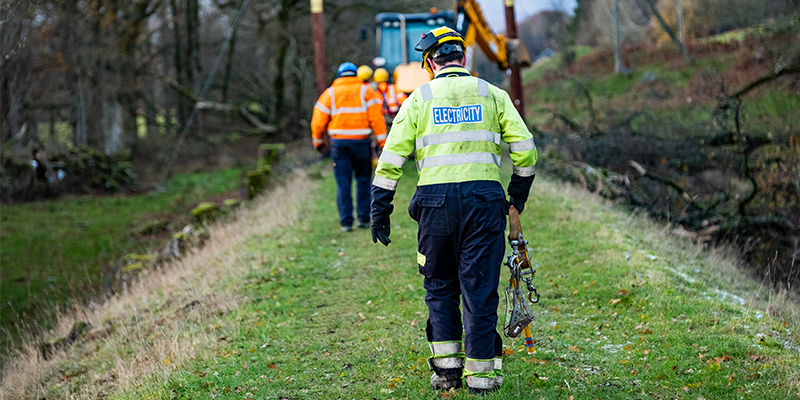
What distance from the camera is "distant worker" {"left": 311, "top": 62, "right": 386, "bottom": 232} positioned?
879 cm

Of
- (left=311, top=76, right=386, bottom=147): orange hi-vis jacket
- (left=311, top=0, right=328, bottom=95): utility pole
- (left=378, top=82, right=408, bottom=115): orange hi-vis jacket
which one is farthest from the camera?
(left=311, top=0, right=328, bottom=95): utility pole

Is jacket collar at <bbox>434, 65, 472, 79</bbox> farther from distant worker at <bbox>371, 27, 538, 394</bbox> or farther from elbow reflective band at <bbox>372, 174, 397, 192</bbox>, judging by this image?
elbow reflective band at <bbox>372, 174, 397, 192</bbox>

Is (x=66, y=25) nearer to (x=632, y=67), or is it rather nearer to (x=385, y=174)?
(x=385, y=174)

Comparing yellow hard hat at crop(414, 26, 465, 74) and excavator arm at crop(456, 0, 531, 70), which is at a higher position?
excavator arm at crop(456, 0, 531, 70)

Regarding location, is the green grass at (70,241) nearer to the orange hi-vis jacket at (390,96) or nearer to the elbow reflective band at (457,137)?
the orange hi-vis jacket at (390,96)

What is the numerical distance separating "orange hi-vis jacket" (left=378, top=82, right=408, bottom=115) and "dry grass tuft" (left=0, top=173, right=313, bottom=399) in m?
3.88

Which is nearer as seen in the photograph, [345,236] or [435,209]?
[435,209]

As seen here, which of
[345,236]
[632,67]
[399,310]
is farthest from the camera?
[632,67]

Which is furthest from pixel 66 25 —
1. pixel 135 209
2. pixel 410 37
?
pixel 410 37

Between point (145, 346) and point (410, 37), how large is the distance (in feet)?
32.0

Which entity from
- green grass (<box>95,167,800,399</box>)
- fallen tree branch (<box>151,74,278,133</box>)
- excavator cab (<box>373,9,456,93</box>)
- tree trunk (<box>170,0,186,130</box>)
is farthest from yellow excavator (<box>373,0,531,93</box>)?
tree trunk (<box>170,0,186,130</box>)

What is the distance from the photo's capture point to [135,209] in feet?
57.0

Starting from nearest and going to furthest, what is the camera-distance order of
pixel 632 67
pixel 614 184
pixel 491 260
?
1. pixel 491 260
2. pixel 614 184
3. pixel 632 67

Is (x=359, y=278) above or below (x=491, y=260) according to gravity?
below
